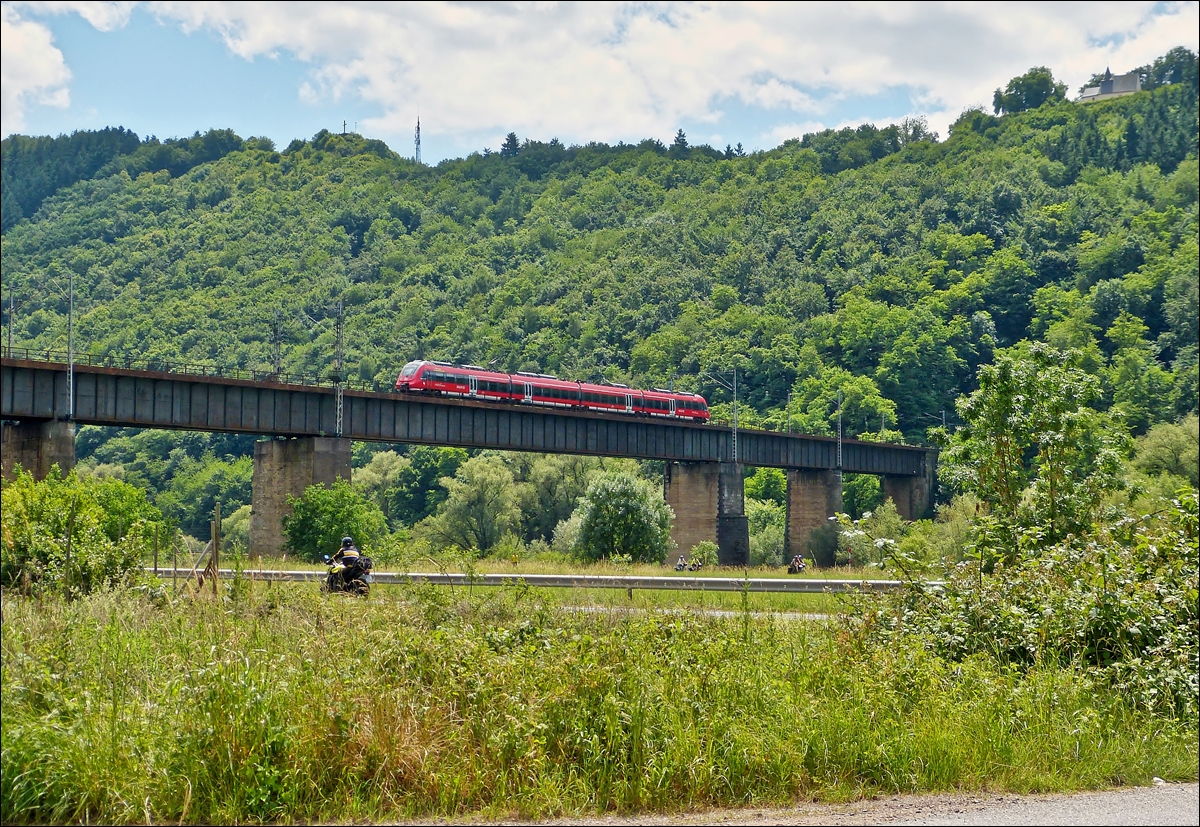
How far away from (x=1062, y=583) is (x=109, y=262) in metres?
185

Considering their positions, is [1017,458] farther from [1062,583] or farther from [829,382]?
[829,382]

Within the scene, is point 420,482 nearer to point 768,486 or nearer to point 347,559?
point 768,486

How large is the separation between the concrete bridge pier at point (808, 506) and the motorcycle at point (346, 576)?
76.4m

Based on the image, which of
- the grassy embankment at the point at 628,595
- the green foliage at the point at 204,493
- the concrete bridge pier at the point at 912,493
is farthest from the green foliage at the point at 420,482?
the grassy embankment at the point at 628,595

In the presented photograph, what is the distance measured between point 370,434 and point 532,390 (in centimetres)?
1293

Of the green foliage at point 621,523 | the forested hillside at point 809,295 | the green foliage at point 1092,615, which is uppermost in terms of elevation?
the forested hillside at point 809,295

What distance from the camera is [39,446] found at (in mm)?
52969

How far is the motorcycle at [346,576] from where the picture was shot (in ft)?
52.8

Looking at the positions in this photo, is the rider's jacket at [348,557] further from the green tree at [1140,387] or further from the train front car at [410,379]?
the green tree at [1140,387]

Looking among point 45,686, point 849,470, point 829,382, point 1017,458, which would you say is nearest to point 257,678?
point 45,686

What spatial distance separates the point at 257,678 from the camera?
10125 millimetres

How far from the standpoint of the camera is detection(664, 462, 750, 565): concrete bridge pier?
83062 millimetres

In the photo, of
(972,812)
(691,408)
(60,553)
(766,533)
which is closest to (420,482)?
(766,533)

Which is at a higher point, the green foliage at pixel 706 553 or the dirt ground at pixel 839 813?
the dirt ground at pixel 839 813
